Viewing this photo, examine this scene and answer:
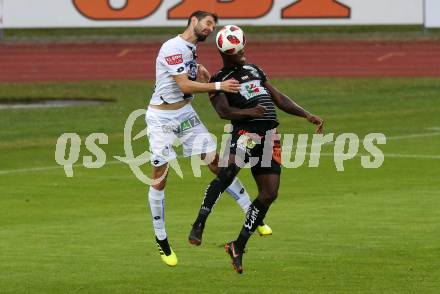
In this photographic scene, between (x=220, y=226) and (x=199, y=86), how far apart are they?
14.6ft

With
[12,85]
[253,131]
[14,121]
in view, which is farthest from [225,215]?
[12,85]

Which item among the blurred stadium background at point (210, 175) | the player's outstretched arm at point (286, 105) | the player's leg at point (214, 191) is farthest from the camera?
the blurred stadium background at point (210, 175)

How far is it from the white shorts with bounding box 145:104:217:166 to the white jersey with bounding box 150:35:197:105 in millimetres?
176

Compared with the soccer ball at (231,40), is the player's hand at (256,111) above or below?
below

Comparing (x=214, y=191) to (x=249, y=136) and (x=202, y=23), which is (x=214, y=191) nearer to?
(x=249, y=136)

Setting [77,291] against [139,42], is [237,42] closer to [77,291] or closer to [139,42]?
[77,291]

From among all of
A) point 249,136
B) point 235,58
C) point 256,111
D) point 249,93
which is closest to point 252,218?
point 249,136

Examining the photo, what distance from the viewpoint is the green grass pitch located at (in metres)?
16.4

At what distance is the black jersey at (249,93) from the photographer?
53.4ft

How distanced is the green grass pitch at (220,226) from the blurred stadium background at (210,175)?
40 mm

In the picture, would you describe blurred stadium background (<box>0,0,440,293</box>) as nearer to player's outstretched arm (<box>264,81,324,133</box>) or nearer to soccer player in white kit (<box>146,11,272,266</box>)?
soccer player in white kit (<box>146,11,272,266</box>)

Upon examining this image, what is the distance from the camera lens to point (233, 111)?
52.9 ft

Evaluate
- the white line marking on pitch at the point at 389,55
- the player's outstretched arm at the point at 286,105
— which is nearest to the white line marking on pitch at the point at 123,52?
the white line marking on pitch at the point at 389,55

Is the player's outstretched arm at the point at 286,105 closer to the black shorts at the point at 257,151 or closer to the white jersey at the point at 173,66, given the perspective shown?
the black shorts at the point at 257,151
